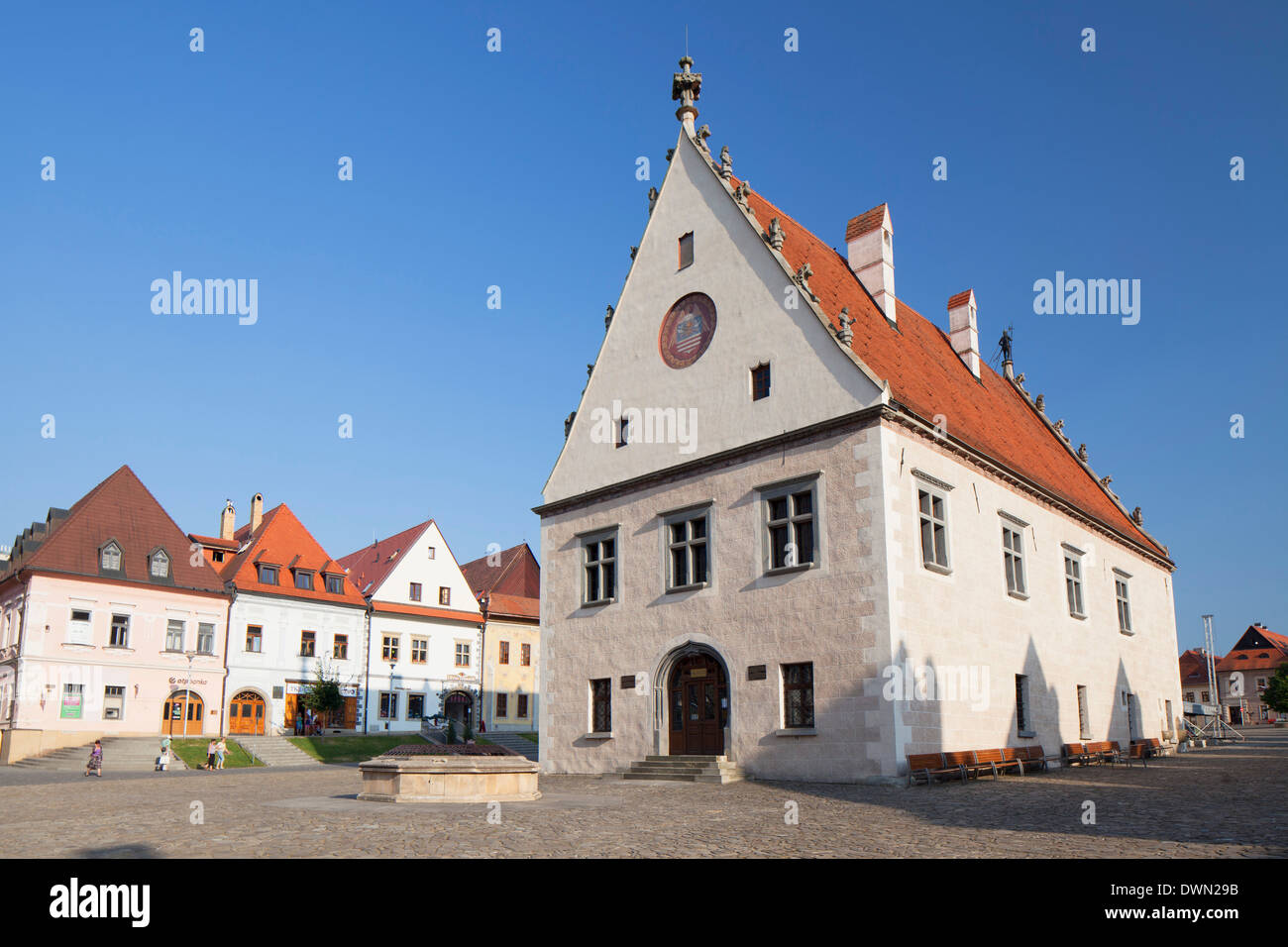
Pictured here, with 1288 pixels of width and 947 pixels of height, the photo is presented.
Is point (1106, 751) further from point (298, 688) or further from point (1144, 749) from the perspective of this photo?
point (298, 688)

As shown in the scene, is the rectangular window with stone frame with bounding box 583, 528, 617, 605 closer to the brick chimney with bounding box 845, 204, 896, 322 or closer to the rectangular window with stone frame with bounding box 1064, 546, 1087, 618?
the brick chimney with bounding box 845, 204, 896, 322

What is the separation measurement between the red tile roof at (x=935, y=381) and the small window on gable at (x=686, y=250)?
2.04 meters

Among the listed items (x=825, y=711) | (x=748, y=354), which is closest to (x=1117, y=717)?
(x=825, y=711)

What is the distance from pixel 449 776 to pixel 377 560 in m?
45.9

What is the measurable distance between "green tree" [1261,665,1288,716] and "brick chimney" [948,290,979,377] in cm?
7861

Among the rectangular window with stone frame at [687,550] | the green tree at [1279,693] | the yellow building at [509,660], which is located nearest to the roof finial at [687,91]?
the rectangular window with stone frame at [687,550]

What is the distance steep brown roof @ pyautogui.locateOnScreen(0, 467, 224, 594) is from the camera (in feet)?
141

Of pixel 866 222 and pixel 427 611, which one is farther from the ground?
pixel 866 222

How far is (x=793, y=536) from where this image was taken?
22.9 metres

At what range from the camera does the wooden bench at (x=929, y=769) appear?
65.3 ft

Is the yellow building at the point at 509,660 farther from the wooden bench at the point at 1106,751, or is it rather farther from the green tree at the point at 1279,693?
the green tree at the point at 1279,693

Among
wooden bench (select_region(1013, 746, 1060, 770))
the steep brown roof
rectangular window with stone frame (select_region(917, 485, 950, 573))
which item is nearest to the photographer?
rectangular window with stone frame (select_region(917, 485, 950, 573))

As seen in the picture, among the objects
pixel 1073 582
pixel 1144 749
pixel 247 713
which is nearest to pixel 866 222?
pixel 1073 582

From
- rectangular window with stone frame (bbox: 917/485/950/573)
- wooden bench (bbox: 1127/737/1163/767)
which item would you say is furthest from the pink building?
wooden bench (bbox: 1127/737/1163/767)
